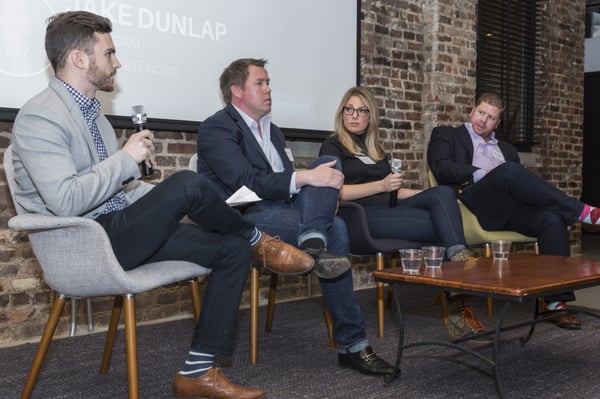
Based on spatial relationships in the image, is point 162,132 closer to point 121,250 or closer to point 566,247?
point 121,250

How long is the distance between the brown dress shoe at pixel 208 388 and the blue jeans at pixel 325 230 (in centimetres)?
58

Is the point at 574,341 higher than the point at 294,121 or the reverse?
the reverse

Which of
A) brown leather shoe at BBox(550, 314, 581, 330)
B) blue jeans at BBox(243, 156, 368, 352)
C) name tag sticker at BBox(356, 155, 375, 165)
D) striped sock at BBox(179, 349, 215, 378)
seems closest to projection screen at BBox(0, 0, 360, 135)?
name tag sticker at BBox(356, 155, 375, 165)

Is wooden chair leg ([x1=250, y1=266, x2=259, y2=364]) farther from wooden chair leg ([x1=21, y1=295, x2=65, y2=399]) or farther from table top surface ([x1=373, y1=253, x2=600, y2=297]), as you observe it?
wooden chair leg ([x1=21, y1=295, x2=65, y2=399])

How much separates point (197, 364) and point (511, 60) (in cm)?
473

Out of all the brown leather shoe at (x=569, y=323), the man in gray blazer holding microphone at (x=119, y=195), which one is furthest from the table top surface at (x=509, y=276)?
the brown leather shoe at (x=569, y=323)

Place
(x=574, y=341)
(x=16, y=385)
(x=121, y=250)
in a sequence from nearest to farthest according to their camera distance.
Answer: (x=121, y=250)
(x=16, y=385)
(x=574, y=341)

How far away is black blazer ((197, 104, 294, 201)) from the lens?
2.79 meters

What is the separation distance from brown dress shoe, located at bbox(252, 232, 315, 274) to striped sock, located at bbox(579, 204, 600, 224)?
1750 mm

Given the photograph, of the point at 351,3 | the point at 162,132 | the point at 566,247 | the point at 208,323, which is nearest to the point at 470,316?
the point at 566,247

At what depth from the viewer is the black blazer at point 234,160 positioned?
279 centimetres

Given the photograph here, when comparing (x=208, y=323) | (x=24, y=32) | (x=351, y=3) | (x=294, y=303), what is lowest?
(x=294, y=303)

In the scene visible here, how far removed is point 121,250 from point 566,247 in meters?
2.51

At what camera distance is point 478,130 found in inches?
163
